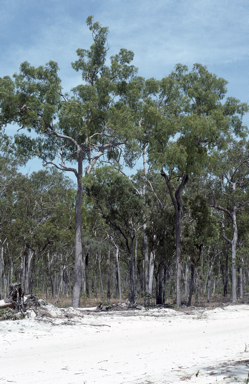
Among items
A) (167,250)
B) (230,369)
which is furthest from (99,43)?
(230,369)

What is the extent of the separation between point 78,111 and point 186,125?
6589 mm

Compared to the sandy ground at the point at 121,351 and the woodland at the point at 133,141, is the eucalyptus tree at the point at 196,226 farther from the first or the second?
the sandy ground at the point at 121,351

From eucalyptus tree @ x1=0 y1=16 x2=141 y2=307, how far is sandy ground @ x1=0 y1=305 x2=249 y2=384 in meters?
8.70

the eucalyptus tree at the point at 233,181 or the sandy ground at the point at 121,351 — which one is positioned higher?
the eucalyptus tree at the point at 233,181

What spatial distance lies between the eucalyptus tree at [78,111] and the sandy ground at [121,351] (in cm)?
870

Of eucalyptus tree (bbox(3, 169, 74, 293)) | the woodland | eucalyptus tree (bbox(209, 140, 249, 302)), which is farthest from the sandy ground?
eucalyptus tree (bbox(3, 169, 74, 293))

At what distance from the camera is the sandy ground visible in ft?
20.2

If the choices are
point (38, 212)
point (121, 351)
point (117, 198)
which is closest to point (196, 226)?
point (117, 198)

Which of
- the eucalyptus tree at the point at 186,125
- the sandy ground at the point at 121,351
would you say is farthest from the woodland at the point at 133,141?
the sandy ground at the point at 121,351

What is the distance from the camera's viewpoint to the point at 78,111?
21906mm

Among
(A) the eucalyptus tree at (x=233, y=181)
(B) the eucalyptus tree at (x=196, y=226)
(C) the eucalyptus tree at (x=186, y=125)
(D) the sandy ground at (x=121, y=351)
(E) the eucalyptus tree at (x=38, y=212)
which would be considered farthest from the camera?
(E) the eucalyptus tree at (x=38, y=212)

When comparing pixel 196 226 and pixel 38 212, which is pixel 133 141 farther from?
pixel 38 212

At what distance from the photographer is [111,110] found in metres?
22.8

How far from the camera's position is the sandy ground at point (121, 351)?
6172mm
